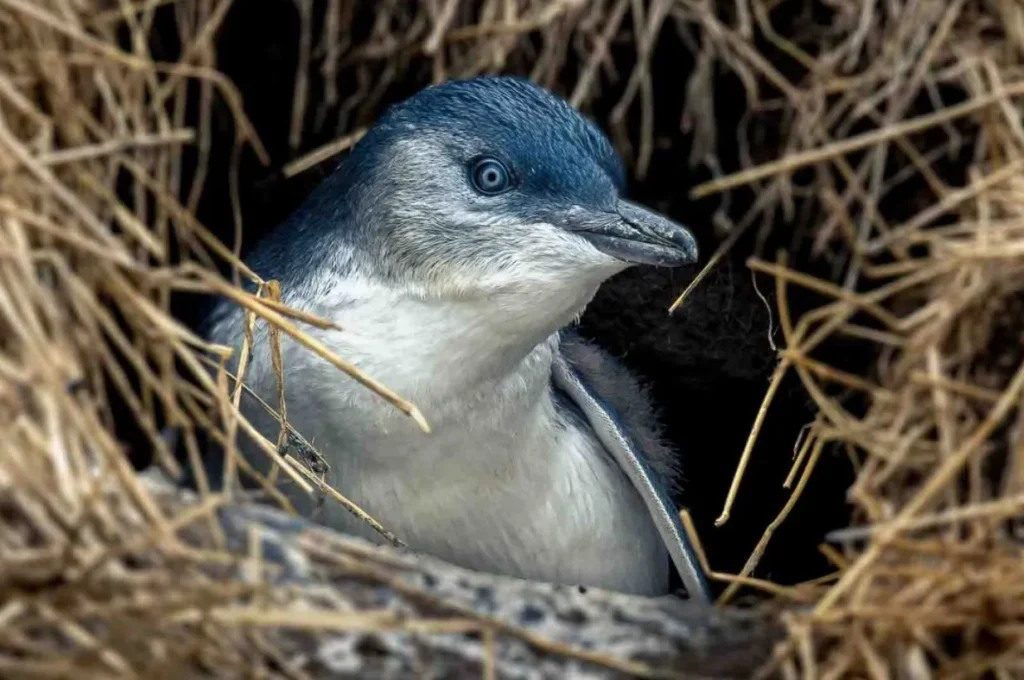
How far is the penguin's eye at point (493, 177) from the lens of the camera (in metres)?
2.91

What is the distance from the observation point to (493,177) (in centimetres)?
292

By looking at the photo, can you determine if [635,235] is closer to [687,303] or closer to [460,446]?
[460,446]

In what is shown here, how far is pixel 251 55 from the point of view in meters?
3.47

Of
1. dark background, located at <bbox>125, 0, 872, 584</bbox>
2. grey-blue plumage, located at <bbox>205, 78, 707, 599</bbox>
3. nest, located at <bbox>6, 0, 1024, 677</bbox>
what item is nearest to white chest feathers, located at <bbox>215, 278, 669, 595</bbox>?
grey-blue plumage, located at <bbox>205, 78, 707, 599</bbox>

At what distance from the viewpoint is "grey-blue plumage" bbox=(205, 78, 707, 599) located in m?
2.79

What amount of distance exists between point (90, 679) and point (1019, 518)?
4.55 ft

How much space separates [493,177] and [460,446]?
0.56 meters

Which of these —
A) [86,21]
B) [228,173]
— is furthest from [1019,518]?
[228,173]

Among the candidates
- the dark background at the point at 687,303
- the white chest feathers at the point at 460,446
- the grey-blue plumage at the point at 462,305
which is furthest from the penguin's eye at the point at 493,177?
the dark background at the point at 687,303

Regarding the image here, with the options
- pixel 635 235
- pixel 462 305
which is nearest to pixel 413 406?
pixel 462 305

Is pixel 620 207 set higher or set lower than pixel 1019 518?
higher

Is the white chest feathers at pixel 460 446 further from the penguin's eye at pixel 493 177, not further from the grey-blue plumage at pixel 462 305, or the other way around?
the penguin's eye at pixel 493 177

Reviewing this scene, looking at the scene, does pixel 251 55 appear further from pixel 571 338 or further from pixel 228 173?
pixel 571 338

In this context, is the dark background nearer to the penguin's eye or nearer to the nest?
the nest
